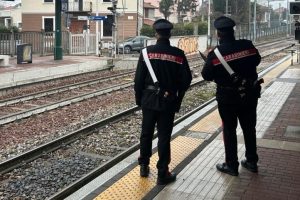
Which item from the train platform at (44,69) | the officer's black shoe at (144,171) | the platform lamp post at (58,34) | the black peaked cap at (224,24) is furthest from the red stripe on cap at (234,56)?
the platform lamp post at (58,34)

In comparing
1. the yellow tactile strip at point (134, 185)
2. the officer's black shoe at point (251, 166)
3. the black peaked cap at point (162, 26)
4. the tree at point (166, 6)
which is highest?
the tree at point (166, 6)

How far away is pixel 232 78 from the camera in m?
5.67

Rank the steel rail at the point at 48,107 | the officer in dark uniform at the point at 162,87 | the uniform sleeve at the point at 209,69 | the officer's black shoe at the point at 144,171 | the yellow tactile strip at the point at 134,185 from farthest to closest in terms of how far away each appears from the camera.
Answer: the steel rail at the point at 48,107
the officer's black shoe at the point at 144,171
the uniform sleeve at the point at 209,69
the officer in dark uniform at the point at 162,87
the yellow tactile strip at the point at 134,185

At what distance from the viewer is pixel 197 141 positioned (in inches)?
315

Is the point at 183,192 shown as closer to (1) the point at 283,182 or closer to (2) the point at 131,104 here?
(1) the point at 283,182

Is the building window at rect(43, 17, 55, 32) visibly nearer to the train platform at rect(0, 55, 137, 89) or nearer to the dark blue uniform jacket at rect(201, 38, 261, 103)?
the train platform at rect(0, 55, 137, 89)

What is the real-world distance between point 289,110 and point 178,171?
5.46 metres

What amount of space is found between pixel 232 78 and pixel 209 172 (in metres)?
1.30

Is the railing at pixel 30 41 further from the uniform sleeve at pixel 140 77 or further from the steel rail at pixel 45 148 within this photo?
the uniform sleeve at pixel 140 77

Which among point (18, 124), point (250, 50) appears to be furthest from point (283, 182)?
point (18, 124)

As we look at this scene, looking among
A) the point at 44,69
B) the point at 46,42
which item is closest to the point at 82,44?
the point at 46,42

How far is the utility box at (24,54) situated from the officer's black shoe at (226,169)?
667 inches

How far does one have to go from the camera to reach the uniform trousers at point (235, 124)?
5.87m

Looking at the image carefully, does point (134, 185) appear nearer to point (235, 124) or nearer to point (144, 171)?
point (144, 171)
